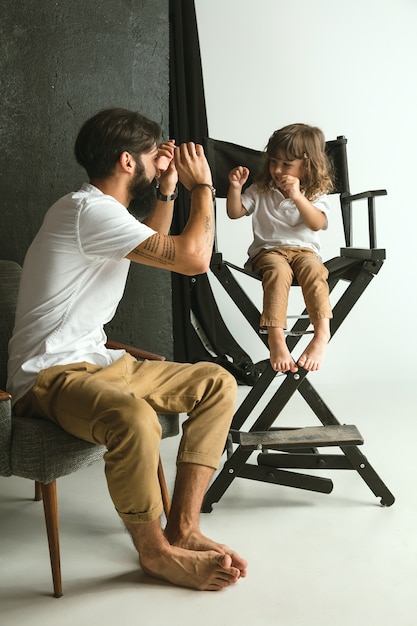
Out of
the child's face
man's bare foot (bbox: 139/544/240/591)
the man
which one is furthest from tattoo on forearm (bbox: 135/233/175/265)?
the child's face

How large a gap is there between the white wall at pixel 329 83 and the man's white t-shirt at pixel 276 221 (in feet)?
4.09

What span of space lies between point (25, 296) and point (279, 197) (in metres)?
1.34

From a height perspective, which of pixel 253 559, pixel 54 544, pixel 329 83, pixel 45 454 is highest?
pixel 329 83

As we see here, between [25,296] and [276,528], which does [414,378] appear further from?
[25,296]

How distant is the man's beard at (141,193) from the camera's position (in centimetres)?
236

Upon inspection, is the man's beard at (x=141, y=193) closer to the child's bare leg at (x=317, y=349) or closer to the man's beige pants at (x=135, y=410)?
the man's beige pants at (x=135, y=410)

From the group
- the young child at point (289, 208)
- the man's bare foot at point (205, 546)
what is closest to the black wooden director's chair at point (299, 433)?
the young child at point (289, 208)

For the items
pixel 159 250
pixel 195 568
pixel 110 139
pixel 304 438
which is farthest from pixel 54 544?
pixel 110 139

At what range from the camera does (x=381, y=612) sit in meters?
1.90

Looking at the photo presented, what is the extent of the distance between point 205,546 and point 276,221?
1.47m

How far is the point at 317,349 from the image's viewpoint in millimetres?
2648

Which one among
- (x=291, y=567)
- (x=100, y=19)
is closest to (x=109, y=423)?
(x=291, y=567)

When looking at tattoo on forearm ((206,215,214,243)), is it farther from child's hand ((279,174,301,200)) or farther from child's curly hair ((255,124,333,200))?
child's curly hair ((255,124,333,200))

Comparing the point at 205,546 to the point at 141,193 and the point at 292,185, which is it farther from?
the point at 292,185
